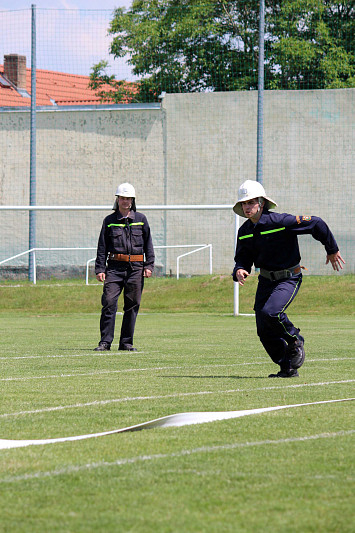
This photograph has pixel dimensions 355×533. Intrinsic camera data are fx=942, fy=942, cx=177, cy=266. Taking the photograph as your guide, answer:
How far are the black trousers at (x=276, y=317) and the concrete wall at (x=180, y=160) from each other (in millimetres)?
24383

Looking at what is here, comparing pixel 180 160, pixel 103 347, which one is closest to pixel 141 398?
pixel 103 347

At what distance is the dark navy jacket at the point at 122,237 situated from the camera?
12328 mm

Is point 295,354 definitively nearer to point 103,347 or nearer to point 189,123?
point 103,347

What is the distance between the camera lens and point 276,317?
871cm

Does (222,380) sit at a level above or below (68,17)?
below

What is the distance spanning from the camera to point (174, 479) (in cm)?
421

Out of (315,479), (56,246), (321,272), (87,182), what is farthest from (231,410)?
(87,182)

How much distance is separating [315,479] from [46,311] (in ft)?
71.0

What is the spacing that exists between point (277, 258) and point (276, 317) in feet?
1.93

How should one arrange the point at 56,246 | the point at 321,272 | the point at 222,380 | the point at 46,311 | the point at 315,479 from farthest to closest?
the point at 56,246
the point at 321,272
the point at 46,311
the point at 222,380
the point at 315,479

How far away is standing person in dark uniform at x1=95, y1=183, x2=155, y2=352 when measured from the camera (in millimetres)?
12281

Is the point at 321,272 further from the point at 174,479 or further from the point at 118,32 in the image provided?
the point at 174,479

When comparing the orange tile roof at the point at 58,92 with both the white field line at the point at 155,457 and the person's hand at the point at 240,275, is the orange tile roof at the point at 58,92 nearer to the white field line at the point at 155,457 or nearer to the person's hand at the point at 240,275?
the person's hand at the point at 240,275

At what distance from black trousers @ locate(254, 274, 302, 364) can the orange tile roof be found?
3210 cm
